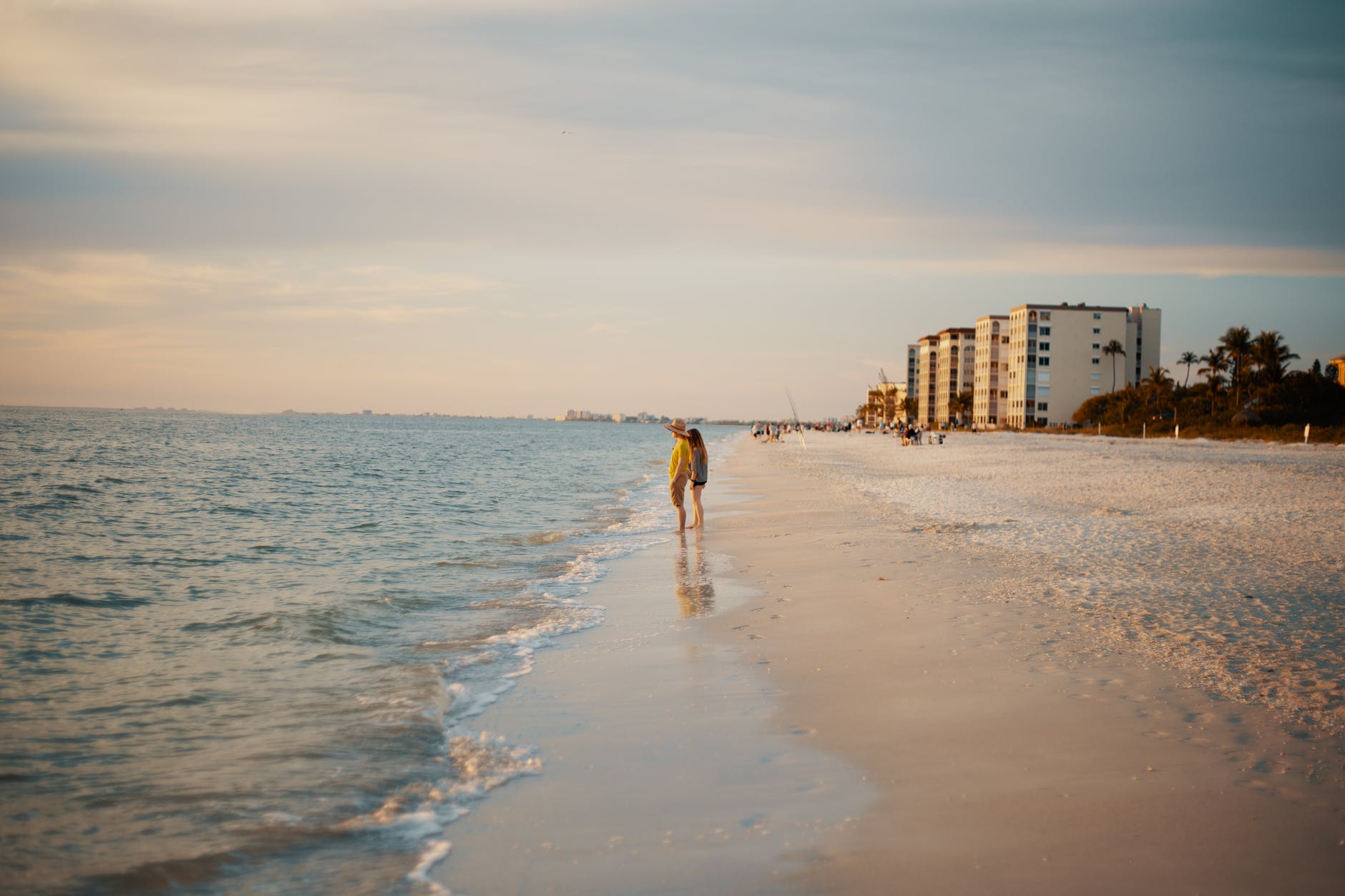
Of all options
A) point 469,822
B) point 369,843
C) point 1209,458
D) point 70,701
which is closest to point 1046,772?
point 469,822

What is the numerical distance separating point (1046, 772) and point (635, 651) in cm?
376

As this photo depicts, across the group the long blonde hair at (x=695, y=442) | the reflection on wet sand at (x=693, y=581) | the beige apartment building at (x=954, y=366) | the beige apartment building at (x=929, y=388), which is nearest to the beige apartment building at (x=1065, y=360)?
the beige apartment building at (x=954, y=366)

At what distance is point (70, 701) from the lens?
20.4 ft

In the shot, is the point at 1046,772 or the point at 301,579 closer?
the point at 1046,772

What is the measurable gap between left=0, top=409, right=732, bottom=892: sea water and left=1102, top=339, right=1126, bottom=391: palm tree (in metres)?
132

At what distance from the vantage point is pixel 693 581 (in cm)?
1083

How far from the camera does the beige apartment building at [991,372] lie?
151m

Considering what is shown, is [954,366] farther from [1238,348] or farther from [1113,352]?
[1238,348]

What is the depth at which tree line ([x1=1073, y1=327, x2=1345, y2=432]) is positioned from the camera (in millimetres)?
67000

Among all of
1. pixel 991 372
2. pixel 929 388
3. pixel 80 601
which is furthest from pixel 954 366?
pixel 80 601

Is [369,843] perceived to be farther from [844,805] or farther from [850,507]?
[850,507]

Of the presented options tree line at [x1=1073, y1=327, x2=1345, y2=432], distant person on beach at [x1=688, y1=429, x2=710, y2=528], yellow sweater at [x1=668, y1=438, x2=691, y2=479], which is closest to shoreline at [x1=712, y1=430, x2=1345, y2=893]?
yellow sweater at [x1=668, y1=438, x2=691, y2=479]

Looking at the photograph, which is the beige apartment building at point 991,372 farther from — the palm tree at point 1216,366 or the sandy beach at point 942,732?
the sandy beach at point 942,732

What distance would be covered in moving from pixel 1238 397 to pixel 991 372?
72.0 meters
